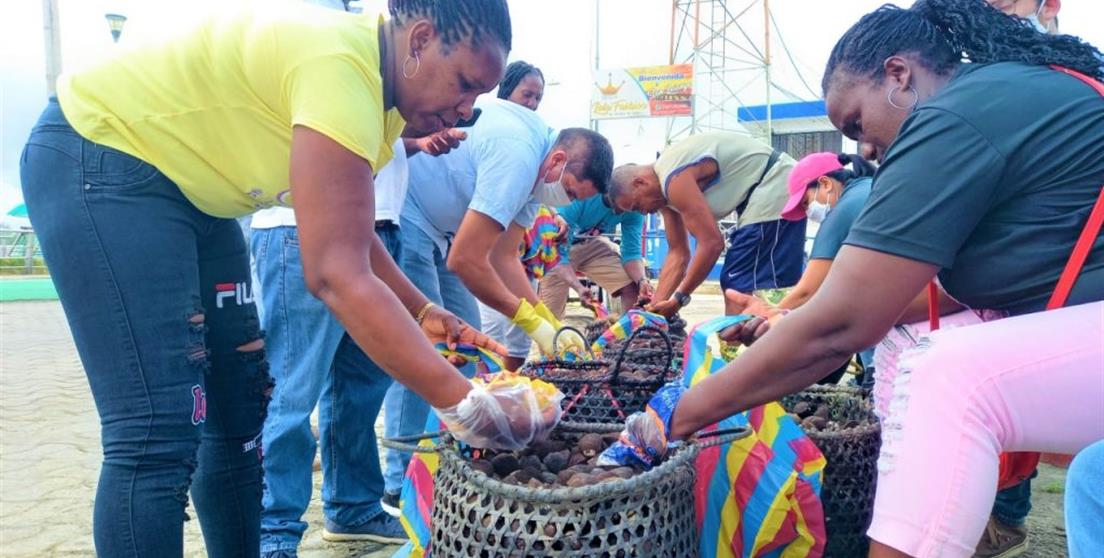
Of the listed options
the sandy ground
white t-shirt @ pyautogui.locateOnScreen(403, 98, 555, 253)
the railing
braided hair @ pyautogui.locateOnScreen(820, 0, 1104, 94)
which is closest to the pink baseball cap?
white t-shirt @ pyautogui.locateOnScreen(403, 98, 555, 253)

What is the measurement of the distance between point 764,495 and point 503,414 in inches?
25.9

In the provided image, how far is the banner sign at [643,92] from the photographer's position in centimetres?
2611

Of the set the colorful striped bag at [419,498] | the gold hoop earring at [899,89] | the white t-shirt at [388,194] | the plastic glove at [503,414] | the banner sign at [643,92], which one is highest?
the gold hoop earring at [899,89]

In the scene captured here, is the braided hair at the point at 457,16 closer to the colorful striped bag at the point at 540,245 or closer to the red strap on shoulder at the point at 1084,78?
the red strap on shoulder at the point at 1084,78

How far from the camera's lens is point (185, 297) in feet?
5.17

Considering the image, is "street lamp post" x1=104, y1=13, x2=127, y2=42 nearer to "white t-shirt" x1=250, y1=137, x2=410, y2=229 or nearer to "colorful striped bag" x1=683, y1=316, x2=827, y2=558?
"white t-shirt" x1=250, y1=137, x2=410, y2=229

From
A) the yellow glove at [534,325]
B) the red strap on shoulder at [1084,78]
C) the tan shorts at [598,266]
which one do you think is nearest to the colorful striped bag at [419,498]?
the yellow glove at [534,325]

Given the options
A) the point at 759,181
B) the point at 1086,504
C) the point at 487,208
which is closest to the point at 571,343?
the point at 487,208

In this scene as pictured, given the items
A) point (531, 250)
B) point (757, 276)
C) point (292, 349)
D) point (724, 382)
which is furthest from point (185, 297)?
point (757, 276)

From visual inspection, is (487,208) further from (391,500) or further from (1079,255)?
(1079,255)

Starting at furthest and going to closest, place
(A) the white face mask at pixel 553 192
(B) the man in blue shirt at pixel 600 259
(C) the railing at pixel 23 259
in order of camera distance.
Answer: (C) the railing at pixel 23 259 < (B) the man in blue shirt at pixel 600 259 < (A) the white face mask at pixel 553 192

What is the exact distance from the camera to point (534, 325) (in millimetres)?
2977

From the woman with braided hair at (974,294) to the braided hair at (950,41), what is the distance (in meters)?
0.01

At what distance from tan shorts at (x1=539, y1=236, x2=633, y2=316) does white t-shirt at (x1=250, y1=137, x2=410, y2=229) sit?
10.7ft
